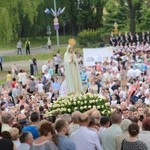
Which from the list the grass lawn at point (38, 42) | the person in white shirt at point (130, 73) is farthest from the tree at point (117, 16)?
the person in white shirt at point (130, 73)

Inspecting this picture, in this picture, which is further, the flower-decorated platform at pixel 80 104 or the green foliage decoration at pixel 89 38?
the green foliage decoration at pixel 89 38

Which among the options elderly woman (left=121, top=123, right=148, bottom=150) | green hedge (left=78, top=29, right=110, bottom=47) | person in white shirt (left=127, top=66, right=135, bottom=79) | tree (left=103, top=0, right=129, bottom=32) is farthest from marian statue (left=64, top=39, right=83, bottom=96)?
tree (left=103, top=0, right=129, bottom=32)

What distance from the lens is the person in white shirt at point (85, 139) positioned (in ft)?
33.9

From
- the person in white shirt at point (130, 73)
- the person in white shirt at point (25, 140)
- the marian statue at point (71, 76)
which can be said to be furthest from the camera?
the person in white shirt at point (130, 73)

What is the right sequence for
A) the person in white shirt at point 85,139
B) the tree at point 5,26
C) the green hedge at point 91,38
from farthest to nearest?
the green hedge at point 91,38
the tree at point 5,26
the person in white shirt at point 85,139

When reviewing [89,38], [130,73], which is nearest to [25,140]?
[130,73]

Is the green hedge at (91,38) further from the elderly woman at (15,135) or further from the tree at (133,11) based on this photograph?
the elderly woman at (15,135)

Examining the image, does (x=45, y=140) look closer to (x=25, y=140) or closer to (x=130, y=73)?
(x=25, y=140)

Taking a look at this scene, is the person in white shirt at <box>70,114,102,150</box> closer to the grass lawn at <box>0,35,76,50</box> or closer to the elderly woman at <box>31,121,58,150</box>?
the elderly woman at <box>31,121,58,150</box>

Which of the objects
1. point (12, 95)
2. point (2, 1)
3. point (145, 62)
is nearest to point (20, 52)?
point (2, 1)

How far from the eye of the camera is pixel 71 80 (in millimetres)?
17844

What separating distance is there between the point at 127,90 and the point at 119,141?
603 inches

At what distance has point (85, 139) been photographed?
33.9 feet

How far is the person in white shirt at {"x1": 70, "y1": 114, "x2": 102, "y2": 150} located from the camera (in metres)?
10.3
